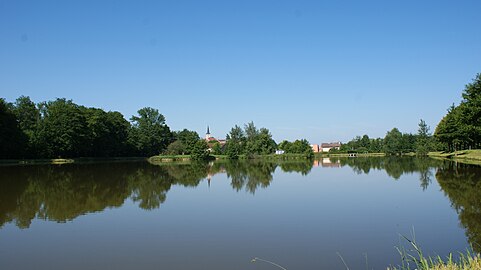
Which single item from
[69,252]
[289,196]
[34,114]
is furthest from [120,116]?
[69,252]

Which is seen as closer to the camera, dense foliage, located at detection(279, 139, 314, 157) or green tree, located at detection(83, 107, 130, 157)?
green tree, located at detection(83, 107, 130, 157)

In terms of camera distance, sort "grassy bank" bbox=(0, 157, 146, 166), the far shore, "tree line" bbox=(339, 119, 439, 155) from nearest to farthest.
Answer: the far shore, "grassy bank" bbox=(0, 157, 146, 166), "tree line" bbox=(339, 119, 439, 155)

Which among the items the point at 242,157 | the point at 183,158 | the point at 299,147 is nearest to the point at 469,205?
the point at 183,158

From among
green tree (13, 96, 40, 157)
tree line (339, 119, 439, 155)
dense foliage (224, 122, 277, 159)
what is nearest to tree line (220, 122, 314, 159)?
dense foliage (224, 122, 277, 159)

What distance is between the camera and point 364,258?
7383mm

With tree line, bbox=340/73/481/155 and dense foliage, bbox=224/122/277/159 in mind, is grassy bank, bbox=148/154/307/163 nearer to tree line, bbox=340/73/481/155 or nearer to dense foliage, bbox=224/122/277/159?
dense foliage, bbox=224/122/277/159

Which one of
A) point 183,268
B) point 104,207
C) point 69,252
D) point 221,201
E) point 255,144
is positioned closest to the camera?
point 183,268

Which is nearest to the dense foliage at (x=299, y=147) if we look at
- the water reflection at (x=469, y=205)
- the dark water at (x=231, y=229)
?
the water reflection at (x=469, y=205)

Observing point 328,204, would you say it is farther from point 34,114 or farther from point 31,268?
point 34,114

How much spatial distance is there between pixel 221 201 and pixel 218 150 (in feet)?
267

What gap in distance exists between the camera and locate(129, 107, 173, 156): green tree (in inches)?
3401

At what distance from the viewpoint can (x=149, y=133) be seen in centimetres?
9019

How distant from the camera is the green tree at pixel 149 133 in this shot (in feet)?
283

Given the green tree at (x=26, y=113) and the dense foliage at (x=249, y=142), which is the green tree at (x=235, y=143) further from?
the green tree at (x=26, y=113)
